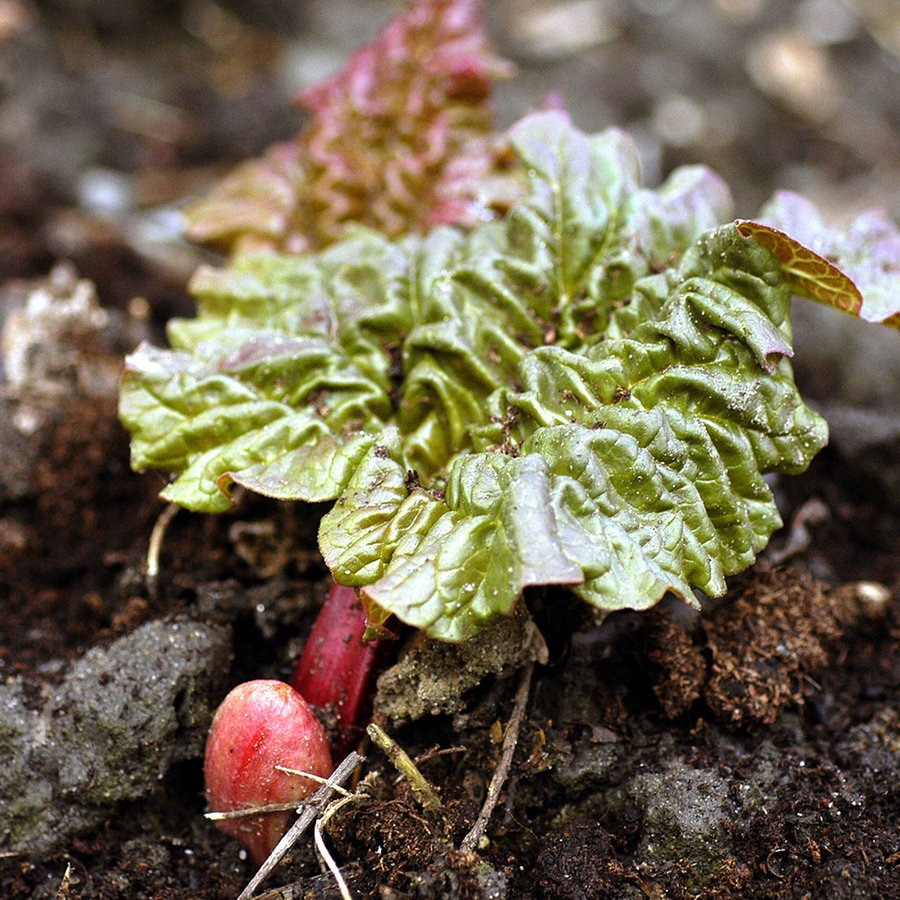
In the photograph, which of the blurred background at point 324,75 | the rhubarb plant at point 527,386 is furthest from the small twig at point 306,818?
the blurred background at point 324,75

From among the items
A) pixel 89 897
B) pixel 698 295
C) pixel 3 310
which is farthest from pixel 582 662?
pixel 3 310

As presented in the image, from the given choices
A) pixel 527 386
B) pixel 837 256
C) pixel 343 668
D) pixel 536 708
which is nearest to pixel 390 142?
pixel 527 386

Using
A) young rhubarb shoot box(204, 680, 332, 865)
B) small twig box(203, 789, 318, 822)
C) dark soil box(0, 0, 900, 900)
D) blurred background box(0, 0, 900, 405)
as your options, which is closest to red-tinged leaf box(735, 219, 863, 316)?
dark soil box(0, 0, 900, 900)

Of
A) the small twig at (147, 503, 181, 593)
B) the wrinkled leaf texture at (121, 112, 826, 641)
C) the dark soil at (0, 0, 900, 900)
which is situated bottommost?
the dark soil at (0, 0, 900, 900)

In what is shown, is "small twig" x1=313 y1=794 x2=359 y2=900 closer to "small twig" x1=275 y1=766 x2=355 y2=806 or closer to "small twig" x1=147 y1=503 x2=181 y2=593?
"small twig" x1=275 y1=766 x2=355 y2=806

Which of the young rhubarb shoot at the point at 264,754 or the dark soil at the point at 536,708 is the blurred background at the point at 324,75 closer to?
the dark soil at the point at 536,708
